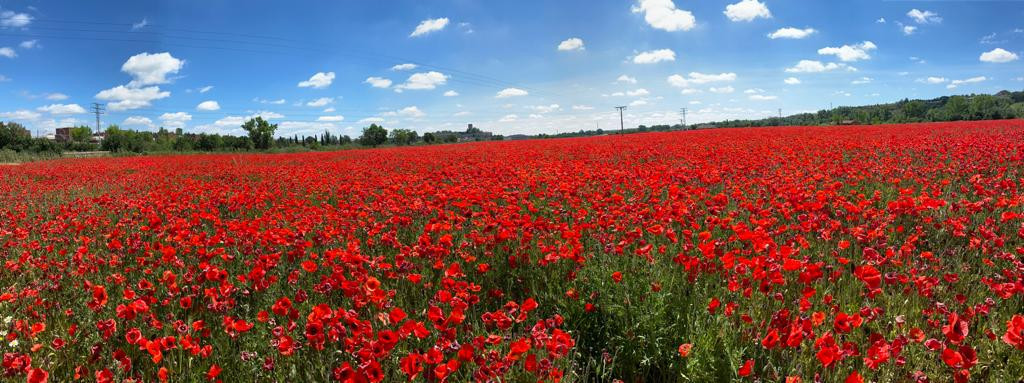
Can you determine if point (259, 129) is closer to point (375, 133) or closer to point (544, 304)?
point (375, 133)

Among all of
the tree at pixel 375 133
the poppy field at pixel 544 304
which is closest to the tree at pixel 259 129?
the tree at pixel 375 133

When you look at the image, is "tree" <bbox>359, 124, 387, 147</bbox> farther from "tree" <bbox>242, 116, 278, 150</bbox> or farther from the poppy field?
the poppy field

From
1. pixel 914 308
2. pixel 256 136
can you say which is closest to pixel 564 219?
pixel 914 308

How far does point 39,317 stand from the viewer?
3354 mm

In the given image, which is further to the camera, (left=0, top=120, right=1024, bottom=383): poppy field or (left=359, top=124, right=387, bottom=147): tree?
(left=359, top=124, right=387, bottom=147): tree

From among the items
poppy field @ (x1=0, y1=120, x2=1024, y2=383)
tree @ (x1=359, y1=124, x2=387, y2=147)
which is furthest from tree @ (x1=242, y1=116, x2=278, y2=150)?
poppy field @ (x1=0, y1=120, x2=1024, y2=383)

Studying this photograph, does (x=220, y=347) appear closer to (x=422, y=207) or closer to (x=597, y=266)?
(x=597, y=266)

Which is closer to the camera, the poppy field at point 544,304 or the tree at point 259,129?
the poppy field at point 544,304

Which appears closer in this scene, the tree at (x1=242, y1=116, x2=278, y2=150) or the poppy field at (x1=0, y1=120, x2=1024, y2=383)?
the poppy field at (x1=0, y1=120, x2=1024, y2=383)

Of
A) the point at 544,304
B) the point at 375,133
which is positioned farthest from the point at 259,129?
the point at 544,304

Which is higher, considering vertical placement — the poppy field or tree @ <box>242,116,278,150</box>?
tree @ <box>242,116,278,150</box>

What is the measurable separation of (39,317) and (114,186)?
10533 millimetres

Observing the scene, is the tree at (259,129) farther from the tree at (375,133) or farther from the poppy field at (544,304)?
the poppy field at (544,304)

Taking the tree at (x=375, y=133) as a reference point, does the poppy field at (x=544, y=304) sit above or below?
below
